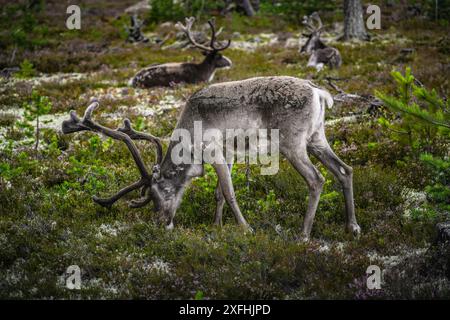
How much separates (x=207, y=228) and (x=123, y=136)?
165 cm

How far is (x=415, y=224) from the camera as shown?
6000mm

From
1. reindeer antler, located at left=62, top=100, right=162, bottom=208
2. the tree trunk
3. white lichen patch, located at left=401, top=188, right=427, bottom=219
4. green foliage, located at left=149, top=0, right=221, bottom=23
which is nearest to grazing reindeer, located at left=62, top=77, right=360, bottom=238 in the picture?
reindeer antler, located at left=62, top=100, right=162, bottom=208

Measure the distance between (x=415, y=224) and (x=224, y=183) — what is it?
2.50 meters

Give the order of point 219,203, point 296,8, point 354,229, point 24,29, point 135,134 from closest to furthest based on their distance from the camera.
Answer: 1. point 354,229
2. point 135,134
3. point 219,203
4. point 24,29
5. point 296,8

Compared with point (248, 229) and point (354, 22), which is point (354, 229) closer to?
point (248, 229)

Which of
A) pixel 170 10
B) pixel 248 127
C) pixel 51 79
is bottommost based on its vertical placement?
pixel 51 79

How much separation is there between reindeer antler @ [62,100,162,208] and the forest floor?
41 centimetres

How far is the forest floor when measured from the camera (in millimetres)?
4883

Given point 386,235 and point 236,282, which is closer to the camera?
point 236,282

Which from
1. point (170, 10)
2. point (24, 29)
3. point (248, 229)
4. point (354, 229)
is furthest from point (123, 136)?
point (170, 10)

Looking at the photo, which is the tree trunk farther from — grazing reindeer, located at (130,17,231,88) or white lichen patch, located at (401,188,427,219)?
white lichen patch, located at (401,188,427,219)

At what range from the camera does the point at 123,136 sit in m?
6.17
